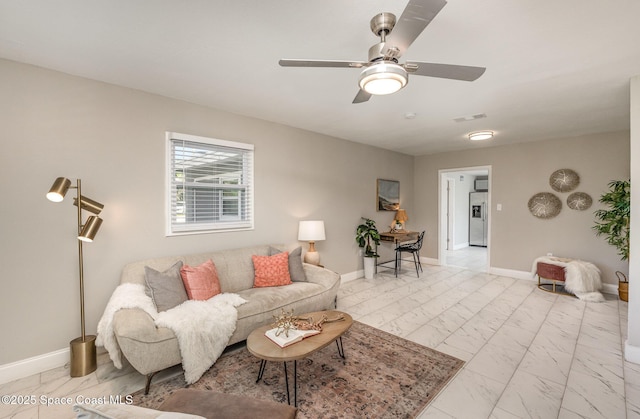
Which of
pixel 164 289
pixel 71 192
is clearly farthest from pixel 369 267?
pixel 71 192

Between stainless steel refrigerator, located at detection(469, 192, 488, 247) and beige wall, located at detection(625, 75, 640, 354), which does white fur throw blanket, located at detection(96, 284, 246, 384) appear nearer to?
beige wall, located at detection(625, 75, 640, 354)

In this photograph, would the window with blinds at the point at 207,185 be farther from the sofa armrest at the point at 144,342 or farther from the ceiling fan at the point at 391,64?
the ceiling fan at the point at 391,64

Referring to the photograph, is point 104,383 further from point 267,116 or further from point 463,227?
point 463,227

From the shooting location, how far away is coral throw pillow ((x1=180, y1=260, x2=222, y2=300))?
2.67m

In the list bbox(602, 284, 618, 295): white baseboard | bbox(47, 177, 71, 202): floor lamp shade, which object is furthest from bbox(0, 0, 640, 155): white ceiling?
bbox(602, 284, 618, 295): white baseboard

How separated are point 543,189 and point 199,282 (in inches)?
228

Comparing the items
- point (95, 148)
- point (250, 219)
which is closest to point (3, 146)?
point (95, 148)

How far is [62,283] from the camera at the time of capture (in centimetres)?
248

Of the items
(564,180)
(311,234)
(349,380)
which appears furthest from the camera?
(564,180)

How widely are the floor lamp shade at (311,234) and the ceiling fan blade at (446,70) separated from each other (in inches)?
108

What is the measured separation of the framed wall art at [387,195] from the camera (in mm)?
5723

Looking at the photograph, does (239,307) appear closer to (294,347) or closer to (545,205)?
(294,347)

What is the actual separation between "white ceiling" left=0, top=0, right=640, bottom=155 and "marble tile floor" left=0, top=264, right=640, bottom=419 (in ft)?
8.43

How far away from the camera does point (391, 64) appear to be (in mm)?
1597
